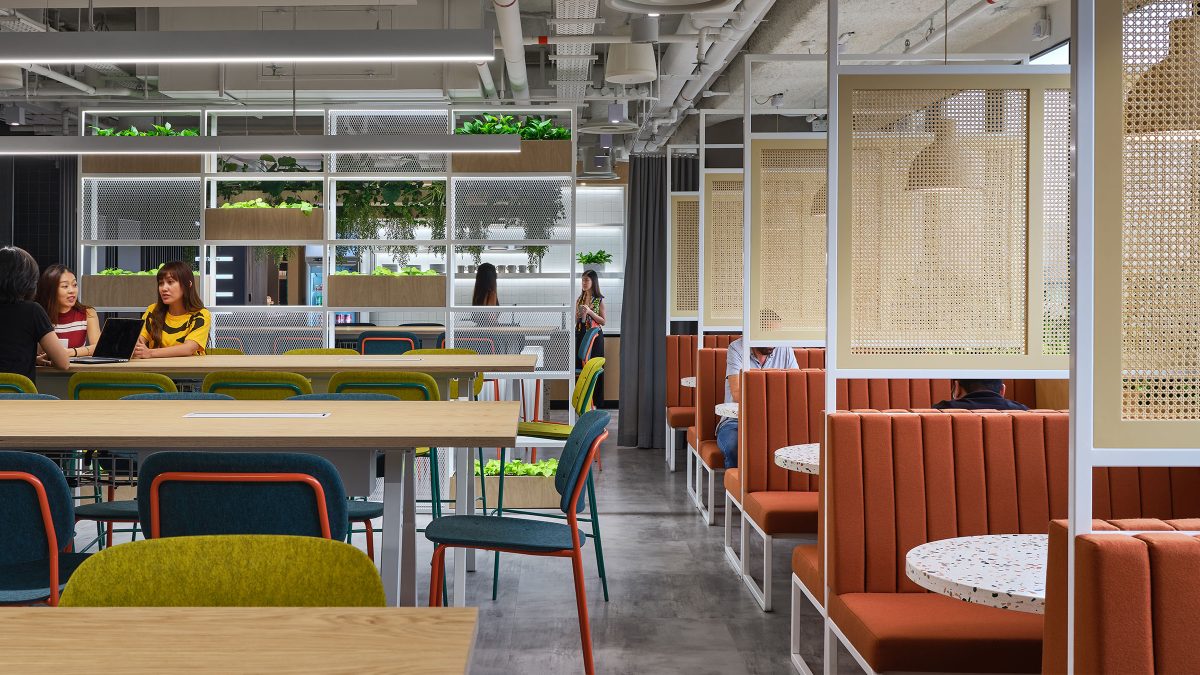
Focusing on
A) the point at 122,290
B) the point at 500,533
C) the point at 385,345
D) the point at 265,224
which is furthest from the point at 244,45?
the point at 122,290

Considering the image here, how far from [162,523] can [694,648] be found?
6.84 feet

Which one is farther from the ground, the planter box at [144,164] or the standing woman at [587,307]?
the planter box at [144,164]

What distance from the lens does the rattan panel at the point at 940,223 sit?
10.9 feet

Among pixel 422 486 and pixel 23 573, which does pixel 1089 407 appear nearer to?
pixel 23 573

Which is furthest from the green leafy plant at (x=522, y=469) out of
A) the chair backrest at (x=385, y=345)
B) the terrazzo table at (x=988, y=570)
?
the terrazzo table at (x=988, y=570)

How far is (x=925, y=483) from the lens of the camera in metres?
3.09

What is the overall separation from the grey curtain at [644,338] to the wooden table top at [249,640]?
8125 mm

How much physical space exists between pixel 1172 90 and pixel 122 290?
8.21m

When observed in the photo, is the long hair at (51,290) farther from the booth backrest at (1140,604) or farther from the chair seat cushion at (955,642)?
the booth backrest at (1140,604)

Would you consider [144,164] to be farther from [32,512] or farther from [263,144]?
[32,512]

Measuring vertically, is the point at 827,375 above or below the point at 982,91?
below

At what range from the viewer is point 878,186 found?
3.34 m

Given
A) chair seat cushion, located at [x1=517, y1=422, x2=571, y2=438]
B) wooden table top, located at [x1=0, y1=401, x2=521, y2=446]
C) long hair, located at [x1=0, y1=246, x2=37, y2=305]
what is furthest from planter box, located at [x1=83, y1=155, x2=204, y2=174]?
wooden table top, located at [x1=0, y1=401, x2=521, y2=446]

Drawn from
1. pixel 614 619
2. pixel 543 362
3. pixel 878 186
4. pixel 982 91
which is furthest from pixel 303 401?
pixel 543 362
